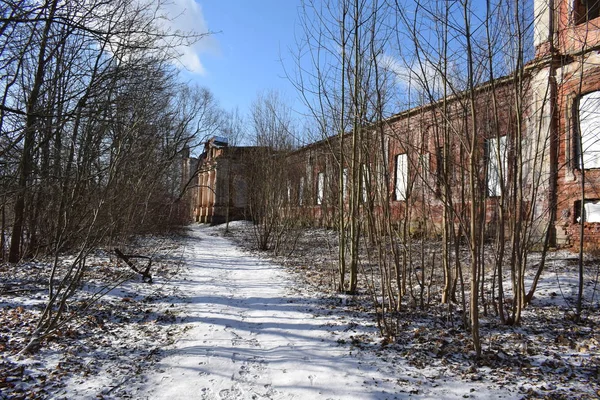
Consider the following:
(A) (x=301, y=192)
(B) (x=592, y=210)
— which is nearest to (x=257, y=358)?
(B) (x=592, y=210)

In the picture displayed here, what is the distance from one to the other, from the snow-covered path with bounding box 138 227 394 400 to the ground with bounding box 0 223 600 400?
0.5 inches

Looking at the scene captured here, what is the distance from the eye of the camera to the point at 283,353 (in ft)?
13.9

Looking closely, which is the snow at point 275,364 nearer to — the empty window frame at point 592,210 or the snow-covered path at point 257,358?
the snow-covered path at point 257,358

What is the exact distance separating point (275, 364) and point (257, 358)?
0.26 m

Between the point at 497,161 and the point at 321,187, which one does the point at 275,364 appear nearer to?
the point at 497,161

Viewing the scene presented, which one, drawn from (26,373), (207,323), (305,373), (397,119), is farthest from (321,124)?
(26,373)

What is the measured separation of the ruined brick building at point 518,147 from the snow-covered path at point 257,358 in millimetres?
2131

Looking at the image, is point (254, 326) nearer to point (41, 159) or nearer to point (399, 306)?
point (399, 306)

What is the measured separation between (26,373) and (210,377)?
1.77 metres

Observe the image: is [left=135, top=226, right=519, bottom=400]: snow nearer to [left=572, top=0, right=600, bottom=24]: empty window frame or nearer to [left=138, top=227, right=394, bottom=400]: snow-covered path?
[left=138, top=227, right=394, bottom=400]: snow-covered path

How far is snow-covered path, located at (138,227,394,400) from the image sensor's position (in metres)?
3.41

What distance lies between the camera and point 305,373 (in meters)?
3.74

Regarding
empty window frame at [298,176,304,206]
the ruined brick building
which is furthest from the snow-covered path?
empty window frame at [298,176,304,206]

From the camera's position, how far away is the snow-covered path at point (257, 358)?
11.2 ft
